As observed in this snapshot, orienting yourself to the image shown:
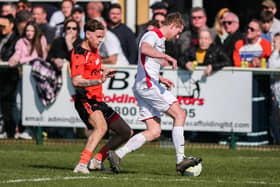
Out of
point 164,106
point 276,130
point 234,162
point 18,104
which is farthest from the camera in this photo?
point 18,104

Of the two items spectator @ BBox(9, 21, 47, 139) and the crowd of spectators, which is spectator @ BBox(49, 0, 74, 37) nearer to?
the crowd of spectators

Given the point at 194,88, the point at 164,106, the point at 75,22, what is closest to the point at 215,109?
the point at 194,88

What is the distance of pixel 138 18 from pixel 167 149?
192 inches

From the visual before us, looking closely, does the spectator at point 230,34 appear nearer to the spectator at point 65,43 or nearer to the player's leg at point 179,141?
the spectator at point 65,43

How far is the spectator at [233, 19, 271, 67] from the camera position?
17.6m

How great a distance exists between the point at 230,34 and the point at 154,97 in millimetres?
5836

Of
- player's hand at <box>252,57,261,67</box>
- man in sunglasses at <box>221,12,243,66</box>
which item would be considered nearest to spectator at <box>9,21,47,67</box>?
man in sunglasses at <box>221,12,243,66</box>

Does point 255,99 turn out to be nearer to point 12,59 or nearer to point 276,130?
point 276,130

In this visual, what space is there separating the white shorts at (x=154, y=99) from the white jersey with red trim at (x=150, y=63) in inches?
3.3

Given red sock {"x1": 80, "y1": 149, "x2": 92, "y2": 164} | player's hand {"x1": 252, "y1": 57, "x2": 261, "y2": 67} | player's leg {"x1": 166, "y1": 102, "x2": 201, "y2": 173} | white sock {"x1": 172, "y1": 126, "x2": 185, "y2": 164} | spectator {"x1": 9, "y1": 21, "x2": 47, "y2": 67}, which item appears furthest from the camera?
spectator {"x1": 9, "y1": 21, "x2": 47, "y2": 67}

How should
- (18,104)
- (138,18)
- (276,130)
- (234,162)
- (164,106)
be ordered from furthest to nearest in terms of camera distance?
(138,18) < (18,104) < (276,130) < (234,162) < (164,106)

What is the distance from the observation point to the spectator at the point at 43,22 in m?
19.4

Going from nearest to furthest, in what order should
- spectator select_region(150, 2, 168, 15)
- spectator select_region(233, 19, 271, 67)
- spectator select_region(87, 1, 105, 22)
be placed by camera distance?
spectator select_region(233, 19, 271, 67), spectator select_region(150, 2, 168, 15), spectator select_region(87, 1, 105, 22)

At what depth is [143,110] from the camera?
43.3ft
